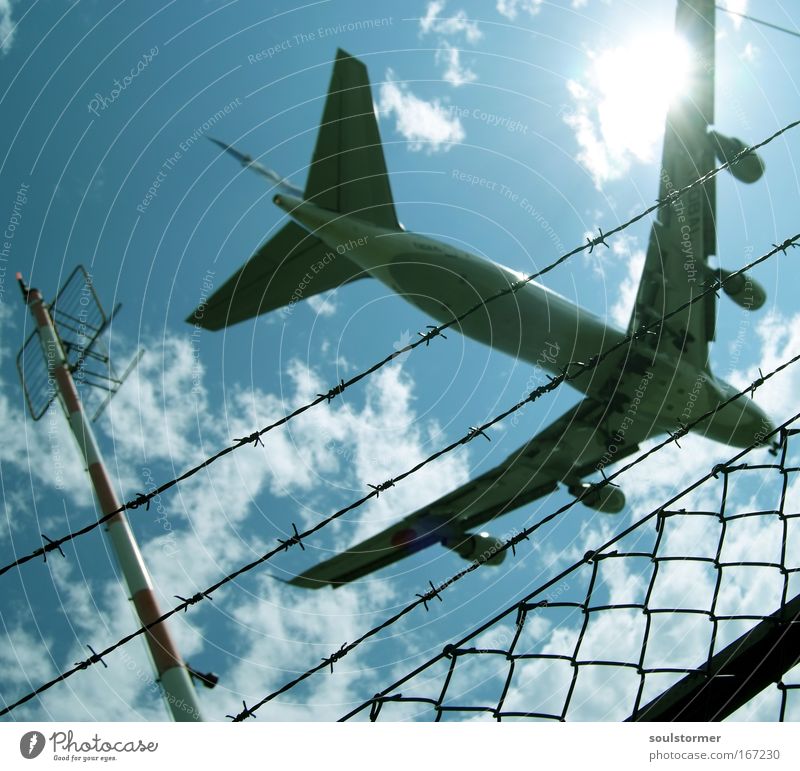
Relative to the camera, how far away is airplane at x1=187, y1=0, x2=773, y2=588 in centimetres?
1759

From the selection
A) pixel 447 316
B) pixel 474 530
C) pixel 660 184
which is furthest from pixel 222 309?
pixel 660 184

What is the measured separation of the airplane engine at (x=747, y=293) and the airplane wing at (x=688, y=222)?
1.03 meters

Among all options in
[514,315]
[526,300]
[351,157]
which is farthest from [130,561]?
[351,157]

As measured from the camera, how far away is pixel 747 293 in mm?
19547

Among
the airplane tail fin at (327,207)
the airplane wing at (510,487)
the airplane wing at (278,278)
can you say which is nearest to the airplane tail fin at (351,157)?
the airplane tail fin at (327,207)

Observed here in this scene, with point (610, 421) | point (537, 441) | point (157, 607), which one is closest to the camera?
point (157, 607)

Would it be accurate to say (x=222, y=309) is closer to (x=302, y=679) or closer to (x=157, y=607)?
(x=157, y=607)

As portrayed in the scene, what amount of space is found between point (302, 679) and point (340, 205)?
16.5 metres

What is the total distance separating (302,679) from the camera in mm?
3635

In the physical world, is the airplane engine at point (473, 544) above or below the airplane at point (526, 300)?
below

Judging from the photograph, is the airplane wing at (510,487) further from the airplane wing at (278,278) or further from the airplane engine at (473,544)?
the airplane wing at (278,278)

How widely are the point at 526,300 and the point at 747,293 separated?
6.32 m

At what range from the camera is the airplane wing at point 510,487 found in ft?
70.9

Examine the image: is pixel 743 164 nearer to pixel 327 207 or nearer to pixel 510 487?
pixel 327 207
